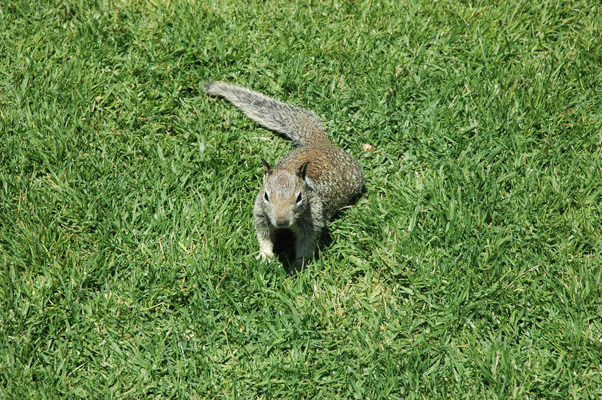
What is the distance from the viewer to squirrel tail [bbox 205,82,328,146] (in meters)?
4.68

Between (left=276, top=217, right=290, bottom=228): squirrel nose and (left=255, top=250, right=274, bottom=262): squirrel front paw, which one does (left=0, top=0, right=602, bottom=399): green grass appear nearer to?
(left=255, top=250, right=274, bottom=262): squirrel front paw

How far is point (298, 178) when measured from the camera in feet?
12.1

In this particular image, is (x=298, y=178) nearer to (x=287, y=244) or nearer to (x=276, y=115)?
(x=287, y=244)

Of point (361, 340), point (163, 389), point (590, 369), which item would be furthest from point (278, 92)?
point (590, 369)

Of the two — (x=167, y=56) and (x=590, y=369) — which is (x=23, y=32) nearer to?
(x=167, y=56)

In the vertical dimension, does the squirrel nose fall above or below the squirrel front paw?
above

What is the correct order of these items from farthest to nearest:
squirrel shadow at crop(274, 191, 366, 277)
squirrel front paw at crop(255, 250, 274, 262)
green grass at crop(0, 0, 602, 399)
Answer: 1. squirrel shadow at crop(274, 191, 366, 277)
2. squirrel front paw at crop(255, 250, 274, 262)
3. green grass at crop(0, 0, 602, 399)

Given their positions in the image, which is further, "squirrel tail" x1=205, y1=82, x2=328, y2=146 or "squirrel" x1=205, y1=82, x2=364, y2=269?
"squirrel tail" x1=205, y1=82, x2=328, y2=146

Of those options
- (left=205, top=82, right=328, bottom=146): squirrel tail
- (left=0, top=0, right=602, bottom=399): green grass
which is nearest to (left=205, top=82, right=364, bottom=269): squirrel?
(left=205, top=82, right=328, bottom=146): squirrel tail

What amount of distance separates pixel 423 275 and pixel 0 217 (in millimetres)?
2893

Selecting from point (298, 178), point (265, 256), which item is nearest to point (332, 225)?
point (265, 256)

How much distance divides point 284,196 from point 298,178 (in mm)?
204

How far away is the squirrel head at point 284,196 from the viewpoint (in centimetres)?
350

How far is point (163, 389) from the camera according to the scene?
3355mm
